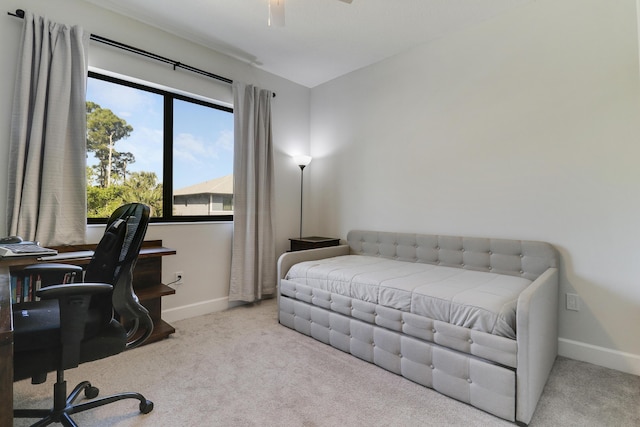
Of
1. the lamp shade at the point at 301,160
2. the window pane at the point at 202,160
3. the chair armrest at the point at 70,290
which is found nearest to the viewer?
the chair armrest at the point at 70,290

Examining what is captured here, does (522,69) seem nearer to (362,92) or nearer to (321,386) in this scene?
(362,92)

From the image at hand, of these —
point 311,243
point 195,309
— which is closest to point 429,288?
point 311,243

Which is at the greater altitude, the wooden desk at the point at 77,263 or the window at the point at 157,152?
the window at the point at 157,152

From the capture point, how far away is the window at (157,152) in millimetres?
2670

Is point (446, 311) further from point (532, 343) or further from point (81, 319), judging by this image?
point (81, 319)

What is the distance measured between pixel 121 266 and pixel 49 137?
152 centimetres

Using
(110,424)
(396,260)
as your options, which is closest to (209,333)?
(110,424)

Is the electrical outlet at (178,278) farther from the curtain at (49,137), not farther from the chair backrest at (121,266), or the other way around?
the chair backrest at (121,266)

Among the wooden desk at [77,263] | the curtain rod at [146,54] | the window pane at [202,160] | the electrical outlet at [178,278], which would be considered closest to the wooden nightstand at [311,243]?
the window pane at [202,160]

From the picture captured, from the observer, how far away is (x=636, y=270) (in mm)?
2070

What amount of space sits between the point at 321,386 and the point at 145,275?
6.04ft

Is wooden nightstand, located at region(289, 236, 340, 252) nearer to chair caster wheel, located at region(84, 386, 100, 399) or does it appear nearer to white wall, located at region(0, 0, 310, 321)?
white wall, located at region(0, 0, 310, 321)

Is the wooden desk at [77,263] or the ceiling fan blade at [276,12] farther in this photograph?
the ceiling fan blade at [276,12]

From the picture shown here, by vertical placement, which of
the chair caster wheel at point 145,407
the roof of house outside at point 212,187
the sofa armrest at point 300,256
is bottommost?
the chair caster wheel at point 145,407
